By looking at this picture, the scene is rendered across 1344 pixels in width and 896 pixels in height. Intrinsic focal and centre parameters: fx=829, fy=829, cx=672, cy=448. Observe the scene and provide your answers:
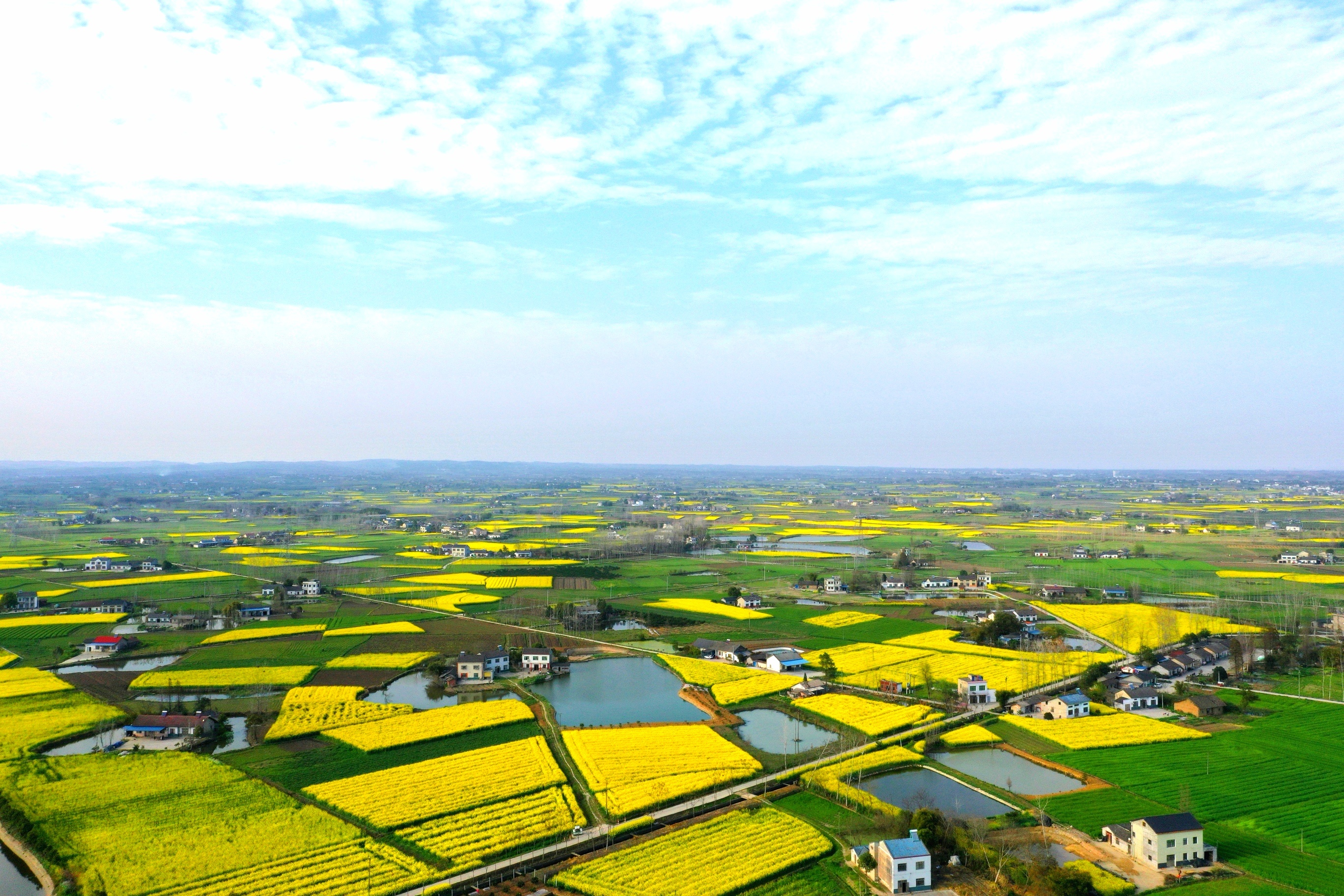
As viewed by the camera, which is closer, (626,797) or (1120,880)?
(1120,880)

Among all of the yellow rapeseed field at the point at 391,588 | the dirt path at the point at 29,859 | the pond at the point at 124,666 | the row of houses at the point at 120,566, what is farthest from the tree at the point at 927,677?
the row of houses at the point at 120,566

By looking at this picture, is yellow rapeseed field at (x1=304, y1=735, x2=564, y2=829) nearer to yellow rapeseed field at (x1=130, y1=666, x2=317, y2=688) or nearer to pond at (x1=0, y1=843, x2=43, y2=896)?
pond at (x1=0, y1=843, x2=43, y2=896)

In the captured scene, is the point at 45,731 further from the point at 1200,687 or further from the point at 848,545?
the point at 848,545

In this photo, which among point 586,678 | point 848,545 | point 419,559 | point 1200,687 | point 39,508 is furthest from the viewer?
point 39,508

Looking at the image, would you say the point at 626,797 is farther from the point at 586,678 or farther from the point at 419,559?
the point at 419,559

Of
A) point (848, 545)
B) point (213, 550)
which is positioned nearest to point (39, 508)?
point (213, 550)

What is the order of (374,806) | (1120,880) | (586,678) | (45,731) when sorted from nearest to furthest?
(1120,880) < (374,806) < (45,731) < (586,678)

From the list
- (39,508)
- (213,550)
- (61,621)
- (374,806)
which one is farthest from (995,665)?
(39,508)

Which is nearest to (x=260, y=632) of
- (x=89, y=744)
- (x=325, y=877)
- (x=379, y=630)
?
(x=379, y=630)

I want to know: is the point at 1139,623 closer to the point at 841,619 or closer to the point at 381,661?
the point at 841,619
